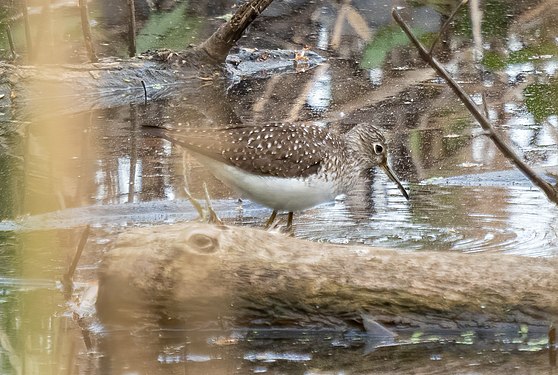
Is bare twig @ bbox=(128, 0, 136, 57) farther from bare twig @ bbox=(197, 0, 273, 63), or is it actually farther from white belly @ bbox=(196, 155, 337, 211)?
white belly @ bbox=(196, 155, 337, 211)

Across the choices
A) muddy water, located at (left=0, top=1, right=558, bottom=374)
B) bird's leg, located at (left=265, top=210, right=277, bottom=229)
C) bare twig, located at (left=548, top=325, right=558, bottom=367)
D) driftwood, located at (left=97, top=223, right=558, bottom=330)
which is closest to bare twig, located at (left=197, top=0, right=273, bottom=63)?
muddy water, located at (left=0, top=1, right=558, bottom=374)

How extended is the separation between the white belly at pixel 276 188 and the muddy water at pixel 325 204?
302mm

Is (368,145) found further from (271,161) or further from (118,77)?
(118,77)

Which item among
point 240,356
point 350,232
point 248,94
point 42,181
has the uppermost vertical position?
point 248,94

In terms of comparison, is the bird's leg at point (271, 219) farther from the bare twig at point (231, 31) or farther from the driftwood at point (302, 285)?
the bare twig at point (231, 31)

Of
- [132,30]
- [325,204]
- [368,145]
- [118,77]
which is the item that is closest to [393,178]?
[368,145]

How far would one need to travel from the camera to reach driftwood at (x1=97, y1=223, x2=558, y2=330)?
5645 mm

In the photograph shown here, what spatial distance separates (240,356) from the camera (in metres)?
5.56

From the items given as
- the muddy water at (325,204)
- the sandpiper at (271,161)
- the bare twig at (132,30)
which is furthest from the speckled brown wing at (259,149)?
the bare twig at (132,30)

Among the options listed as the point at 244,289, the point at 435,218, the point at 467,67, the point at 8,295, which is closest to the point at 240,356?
the point at 244,289

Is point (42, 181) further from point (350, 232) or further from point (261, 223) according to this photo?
point (350, 232)

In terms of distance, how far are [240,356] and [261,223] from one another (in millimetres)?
2356

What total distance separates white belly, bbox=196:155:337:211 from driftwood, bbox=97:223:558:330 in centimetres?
124

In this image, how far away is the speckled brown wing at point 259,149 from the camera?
23.3ft
